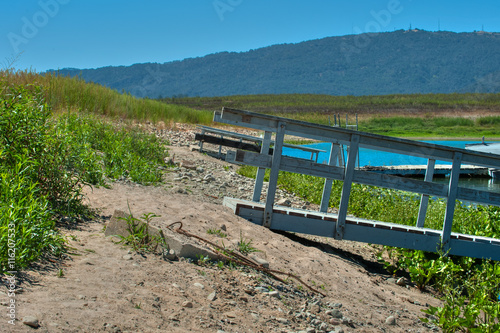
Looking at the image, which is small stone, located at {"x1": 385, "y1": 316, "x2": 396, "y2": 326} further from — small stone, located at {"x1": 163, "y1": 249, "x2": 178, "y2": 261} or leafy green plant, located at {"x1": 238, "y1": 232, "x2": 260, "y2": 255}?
small stone, located at {"x1": 163, "y1": 249, "x2": 178, "y2": 261}

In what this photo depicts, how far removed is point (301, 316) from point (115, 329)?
138 centimetres

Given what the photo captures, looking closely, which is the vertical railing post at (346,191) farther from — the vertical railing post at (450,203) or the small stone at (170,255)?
the small stone at (170,255)

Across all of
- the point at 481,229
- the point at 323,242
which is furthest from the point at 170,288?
the point at 481,229

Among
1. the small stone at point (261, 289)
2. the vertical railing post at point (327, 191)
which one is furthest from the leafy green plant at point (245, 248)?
the vertical railing post at point (327, 191)

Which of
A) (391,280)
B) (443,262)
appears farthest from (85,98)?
(443,262)

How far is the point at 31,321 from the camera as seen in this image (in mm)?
2348

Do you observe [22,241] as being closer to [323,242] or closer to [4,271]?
[4,271]

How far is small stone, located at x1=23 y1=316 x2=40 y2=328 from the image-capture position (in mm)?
2344

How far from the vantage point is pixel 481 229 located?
7039 mm

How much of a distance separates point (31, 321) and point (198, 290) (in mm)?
1186

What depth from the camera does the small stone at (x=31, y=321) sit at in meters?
2.34

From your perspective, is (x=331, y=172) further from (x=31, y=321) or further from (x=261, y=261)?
(x=31, y=321)

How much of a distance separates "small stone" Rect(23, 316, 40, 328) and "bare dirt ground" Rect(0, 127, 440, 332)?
28mm

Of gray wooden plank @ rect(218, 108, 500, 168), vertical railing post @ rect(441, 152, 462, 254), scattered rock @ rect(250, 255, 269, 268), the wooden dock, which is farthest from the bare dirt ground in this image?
the wooden dock
